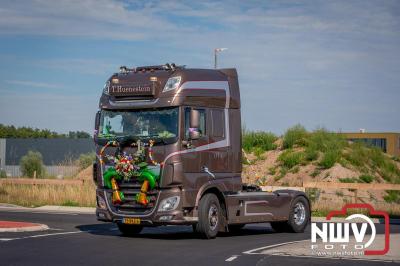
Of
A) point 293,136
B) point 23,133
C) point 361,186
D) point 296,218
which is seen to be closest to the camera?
point 296,218

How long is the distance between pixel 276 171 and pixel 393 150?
25432mm

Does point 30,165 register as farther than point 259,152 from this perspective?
Yes

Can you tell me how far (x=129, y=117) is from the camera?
17938 mm

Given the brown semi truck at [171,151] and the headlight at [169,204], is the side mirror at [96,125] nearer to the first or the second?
the brown semi truck at [171,151]

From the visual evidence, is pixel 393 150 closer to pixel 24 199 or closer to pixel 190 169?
pixel 24 199

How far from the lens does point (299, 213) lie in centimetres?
2086

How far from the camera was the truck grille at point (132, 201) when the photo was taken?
56.6 ft

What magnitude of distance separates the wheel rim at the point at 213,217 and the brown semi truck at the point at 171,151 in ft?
0.06

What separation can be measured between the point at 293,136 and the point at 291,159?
9.43 ft

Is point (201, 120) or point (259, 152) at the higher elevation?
point (259, 152)

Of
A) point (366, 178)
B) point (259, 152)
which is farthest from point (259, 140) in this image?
point (366, 178)

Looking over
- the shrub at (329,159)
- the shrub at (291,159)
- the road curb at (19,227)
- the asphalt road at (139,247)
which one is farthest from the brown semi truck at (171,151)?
the shrub at (291,159)

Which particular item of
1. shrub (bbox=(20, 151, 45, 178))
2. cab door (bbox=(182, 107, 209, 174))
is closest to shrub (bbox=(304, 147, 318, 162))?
shrub (bbox=(20, 151, 45, 178))

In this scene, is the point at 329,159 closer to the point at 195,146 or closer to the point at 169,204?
the point at 195,146
